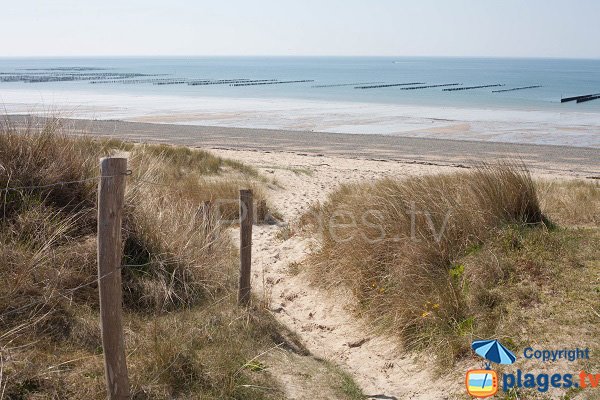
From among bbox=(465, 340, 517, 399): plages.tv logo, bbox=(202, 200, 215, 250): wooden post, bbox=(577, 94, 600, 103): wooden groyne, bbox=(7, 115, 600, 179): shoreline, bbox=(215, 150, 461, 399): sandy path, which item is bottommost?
bbox=(7, 115, 600, 179): shoreline

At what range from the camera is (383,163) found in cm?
2155

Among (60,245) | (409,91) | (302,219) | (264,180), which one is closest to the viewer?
(60,245)

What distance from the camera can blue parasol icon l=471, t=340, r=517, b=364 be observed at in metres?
5.37

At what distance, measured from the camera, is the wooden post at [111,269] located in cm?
444

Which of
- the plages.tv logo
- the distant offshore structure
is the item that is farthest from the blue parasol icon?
the distant offshore structure

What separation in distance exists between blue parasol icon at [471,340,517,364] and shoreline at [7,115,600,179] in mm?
15454

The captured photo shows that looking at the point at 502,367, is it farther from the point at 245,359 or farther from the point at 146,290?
the point at 146,290

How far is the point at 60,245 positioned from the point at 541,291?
4.44 m

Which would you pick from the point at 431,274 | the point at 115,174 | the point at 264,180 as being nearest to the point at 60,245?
the point at 115,174

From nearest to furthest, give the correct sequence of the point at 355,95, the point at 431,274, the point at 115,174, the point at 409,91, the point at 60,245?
the point at 115,174 → the point at 60,245 → the point at 431,274 → the point at 355,95 → the point at 409,91

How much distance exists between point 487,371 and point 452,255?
1935 mm

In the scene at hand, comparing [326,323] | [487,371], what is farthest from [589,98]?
[487,371]

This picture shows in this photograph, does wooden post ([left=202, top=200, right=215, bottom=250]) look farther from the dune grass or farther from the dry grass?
the dune grass

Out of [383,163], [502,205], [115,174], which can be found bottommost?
[383,163]
